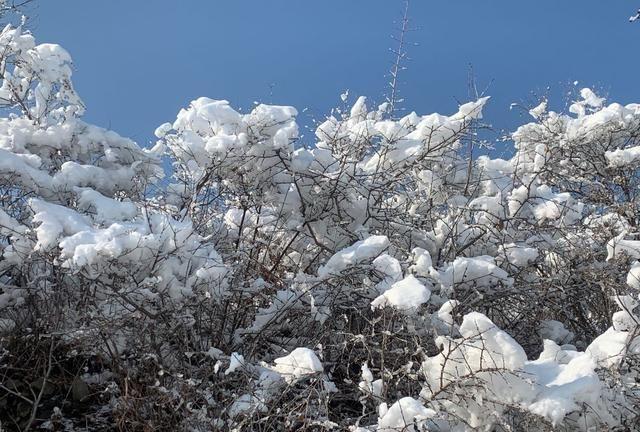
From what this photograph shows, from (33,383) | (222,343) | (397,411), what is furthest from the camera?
(222,343)

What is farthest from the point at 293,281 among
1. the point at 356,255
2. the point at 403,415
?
the point at 403,415

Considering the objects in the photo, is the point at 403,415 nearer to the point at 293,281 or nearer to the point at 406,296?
the point at 406,296

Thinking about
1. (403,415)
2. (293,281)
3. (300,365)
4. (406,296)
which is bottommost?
(403,415)

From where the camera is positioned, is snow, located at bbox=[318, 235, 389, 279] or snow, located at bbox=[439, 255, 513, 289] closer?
snow, located at bbox=[318, 235, 389, 279]

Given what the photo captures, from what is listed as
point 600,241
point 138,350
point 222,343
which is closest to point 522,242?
point 600,241

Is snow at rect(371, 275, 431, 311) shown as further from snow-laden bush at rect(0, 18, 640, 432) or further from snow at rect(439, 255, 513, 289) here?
snow at rect(439, 255, 513, 289)

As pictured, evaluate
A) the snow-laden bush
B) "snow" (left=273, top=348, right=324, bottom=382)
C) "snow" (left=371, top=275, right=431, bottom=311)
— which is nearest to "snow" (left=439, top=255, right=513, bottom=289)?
the snow-laden bush

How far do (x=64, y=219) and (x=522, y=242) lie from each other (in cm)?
355

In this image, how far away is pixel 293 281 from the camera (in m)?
4.64

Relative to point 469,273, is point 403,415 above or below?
below

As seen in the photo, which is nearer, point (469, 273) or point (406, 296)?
point (406, 296)

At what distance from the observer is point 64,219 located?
3.77 m

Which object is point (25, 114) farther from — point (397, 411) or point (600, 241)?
point (600, 241)

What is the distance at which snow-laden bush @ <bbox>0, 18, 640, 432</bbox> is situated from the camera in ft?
11.0
